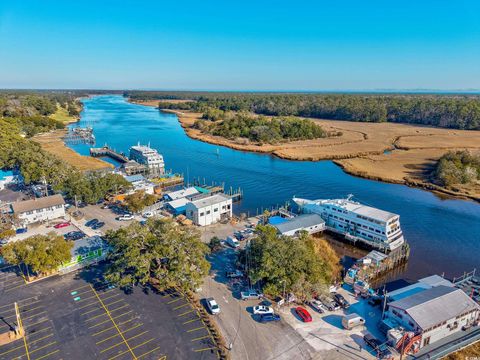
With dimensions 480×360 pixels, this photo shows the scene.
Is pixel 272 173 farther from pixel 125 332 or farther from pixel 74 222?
pixel 125 332

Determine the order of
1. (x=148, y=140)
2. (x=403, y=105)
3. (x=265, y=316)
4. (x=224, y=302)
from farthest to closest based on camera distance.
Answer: (x=403, y=105) → (x=148, y=140) → (x=224, y=302) → (x=265, y=316)

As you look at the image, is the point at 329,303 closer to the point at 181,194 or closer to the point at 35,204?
the point at 181,194

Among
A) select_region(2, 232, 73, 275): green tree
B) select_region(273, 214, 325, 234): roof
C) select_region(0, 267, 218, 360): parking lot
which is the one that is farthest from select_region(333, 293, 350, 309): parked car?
select_region(2, 232, 73, 275): green tree

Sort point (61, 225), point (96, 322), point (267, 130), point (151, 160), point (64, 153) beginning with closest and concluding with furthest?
point (96, 322)
point (61, 225)
point (151, 160)
point (64, 153)
point (267, 130)

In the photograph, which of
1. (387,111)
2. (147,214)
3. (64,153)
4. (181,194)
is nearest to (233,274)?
(147,214)

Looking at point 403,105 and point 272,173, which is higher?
point 403,105

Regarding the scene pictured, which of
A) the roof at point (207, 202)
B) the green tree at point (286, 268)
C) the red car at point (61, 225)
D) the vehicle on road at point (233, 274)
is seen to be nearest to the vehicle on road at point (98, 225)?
the red car at point (61, 225)

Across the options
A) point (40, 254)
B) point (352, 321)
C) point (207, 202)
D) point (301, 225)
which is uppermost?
point (40, 254)

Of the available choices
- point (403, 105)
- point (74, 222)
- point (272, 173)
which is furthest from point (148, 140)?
point (403, 105)
